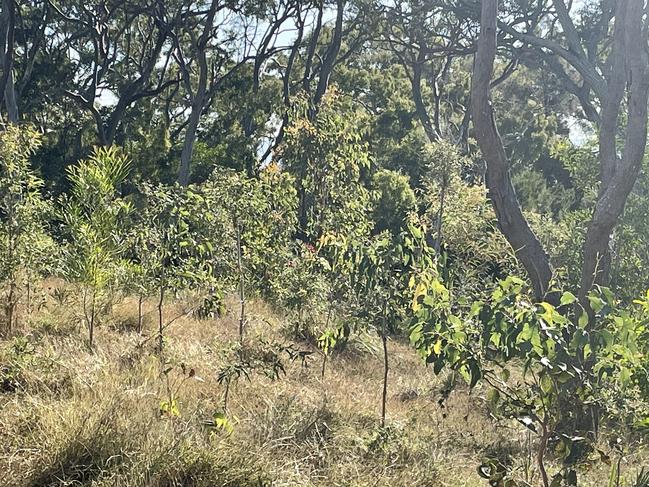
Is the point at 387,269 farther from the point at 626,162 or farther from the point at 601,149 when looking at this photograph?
the point at 601,149

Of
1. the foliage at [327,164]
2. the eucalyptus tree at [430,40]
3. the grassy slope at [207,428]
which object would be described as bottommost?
the grassy slope at [207,428]

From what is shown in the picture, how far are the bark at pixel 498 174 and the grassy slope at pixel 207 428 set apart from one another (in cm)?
163

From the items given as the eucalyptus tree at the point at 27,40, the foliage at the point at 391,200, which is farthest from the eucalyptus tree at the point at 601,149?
the eucalyptus tree at the point at 27,40

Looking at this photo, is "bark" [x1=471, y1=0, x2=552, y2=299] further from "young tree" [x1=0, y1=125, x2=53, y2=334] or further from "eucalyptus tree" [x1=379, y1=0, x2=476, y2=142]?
"eucalyptus tree" [x1=379, y1=0, x2=476, y2=142]

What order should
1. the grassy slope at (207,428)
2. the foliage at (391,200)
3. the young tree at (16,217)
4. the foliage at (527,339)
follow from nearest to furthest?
1. the foliage at (527,339)
2. the grassy slope at (207,428)
3. the young tree at (16,217)
4. the foliage at (391,200)

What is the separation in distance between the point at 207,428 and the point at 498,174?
13.3 feet

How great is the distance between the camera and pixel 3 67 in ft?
47.8

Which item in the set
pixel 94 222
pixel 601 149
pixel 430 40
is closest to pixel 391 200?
pixel 430 40

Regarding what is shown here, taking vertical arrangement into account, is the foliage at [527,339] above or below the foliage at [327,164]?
below

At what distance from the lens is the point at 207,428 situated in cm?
382

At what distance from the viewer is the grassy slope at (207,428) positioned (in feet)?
11.2

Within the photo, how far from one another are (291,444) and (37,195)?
411 centimetres

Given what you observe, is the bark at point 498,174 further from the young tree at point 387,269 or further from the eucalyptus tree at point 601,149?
the young tree at point 387,269

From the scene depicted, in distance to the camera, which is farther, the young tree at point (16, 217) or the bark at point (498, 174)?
the bark at point (498, 174)
